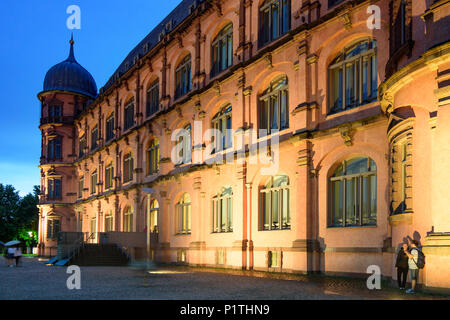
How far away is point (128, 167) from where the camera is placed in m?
41.9

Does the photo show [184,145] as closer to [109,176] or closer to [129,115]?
[129,115]

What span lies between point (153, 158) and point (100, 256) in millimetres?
7999

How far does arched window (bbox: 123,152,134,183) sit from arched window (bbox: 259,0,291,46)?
1896 centimetres

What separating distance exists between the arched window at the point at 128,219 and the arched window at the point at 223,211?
43.8 ft

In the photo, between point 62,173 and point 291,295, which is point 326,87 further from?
point 62,173

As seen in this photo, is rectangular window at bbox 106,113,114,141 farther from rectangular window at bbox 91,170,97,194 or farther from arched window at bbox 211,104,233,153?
arched window at bbox 211,104,233,153

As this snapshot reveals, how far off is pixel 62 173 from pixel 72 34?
1773cm

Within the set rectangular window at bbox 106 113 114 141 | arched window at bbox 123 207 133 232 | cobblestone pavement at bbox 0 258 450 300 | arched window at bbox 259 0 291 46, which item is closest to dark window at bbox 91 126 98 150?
rectangular window at bbox 106 113 114 141

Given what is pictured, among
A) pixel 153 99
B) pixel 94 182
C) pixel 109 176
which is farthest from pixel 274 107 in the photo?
pixel 94 182

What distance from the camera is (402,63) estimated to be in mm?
15273

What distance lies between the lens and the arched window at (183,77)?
32959 mm

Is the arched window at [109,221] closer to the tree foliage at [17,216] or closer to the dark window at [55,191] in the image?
the dark window at [55,191]
